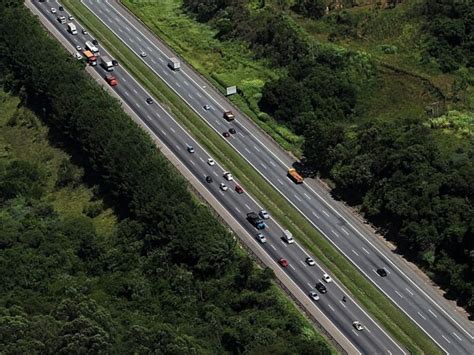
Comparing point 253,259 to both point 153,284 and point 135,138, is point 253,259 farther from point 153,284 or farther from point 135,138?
point 135,138

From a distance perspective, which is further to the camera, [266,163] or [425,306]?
[266,163]

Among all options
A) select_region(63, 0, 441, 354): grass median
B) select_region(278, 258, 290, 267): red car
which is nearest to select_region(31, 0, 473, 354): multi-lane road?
select_region(278, 258, 290, 267): red car

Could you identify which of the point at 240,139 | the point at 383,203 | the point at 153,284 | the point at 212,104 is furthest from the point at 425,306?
the point at 212,104

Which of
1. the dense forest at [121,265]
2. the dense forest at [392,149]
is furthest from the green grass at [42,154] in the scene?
the dense forest at [392,149]

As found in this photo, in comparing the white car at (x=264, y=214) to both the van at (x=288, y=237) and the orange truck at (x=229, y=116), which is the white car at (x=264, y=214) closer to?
the van at (x=288, y=237)

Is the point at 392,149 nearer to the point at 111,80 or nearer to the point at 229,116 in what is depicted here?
the point at 229,116

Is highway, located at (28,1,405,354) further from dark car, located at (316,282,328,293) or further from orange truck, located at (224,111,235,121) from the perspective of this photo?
orange truck, located at (224,111,235,121)
